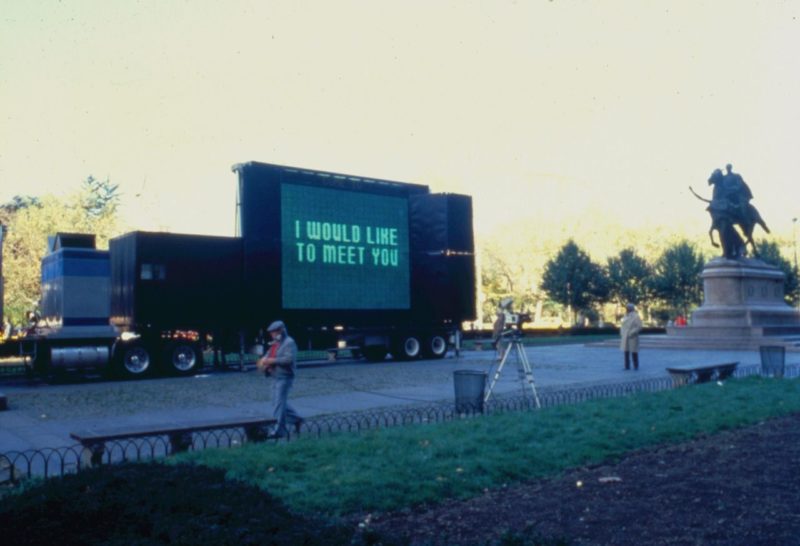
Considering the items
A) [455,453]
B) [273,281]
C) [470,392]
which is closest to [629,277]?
[273,281]

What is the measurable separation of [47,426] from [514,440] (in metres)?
7.36

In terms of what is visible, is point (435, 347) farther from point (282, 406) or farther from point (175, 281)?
point (282, 406)

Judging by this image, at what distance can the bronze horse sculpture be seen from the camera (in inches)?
1341

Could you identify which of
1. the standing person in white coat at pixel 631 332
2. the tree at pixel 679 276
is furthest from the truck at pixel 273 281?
the tree at pixel 679 276

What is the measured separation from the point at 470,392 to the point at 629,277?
180 ft

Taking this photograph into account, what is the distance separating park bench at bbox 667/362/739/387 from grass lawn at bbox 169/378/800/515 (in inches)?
136

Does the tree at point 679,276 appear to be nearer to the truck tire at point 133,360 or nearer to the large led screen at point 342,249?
the large led screen at point 342,249

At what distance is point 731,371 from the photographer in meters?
17.4

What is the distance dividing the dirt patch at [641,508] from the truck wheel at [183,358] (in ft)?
52.8

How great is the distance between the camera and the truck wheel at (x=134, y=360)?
2181 cm

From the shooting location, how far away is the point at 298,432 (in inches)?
413

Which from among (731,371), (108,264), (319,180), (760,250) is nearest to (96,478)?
(731,371)

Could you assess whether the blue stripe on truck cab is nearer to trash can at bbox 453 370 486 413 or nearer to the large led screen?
the large led screen

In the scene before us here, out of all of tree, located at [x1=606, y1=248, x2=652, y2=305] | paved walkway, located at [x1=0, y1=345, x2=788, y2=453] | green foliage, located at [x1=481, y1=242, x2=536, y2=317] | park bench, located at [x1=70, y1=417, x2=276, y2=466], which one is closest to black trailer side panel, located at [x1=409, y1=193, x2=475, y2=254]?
paved walkway, located at [x1=0, y1=345, x2=788, y2=453]
